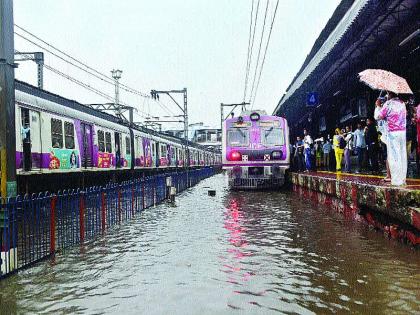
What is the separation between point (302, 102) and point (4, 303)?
18487 mm

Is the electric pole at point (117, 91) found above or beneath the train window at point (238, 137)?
above

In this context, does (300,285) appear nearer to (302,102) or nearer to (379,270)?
(379,270)

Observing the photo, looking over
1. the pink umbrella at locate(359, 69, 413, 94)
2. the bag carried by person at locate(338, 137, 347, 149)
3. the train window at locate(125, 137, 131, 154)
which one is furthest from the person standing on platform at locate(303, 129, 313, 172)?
the pink umbrella at locate(359, 69, 413, 94)

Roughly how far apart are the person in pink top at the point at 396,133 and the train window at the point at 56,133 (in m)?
9.25

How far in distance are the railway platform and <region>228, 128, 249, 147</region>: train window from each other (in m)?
5.46

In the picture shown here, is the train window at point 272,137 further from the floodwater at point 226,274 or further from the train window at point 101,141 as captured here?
the floodwater at point 226,274

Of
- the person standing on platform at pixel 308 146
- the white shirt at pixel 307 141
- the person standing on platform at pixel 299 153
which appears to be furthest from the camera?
the person standing on platform at pixel 299 153

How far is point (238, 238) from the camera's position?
7242 millimetres

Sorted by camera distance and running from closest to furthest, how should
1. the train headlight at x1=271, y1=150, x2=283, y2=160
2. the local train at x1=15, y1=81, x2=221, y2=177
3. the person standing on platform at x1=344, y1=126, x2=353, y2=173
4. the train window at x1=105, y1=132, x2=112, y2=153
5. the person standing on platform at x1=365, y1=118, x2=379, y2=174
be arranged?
the local train at x1=15, y1=81, x2=221, y2=177, the person standing on platform at x1=365, y1=118, x2=379, y2=174, the person standing on platform at x1=344, y1=126, x2=353, y2=173, the train headlight at x1=271, y1=150, x2=283, y2=160, the train window at x1=105, y1=132, x2=112, y2=153

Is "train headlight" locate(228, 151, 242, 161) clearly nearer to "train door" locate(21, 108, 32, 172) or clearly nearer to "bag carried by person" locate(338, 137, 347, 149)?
"bag carried by person" locate(338, 137, 347, 149)

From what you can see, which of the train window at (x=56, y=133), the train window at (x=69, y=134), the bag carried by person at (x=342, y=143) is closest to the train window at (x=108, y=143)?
the train window at (x=69, y=134)

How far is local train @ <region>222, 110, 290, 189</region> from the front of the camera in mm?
16766

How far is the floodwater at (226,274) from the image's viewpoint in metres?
3.98

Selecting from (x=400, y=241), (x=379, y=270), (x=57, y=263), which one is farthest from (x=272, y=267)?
(x=57, y=263)
